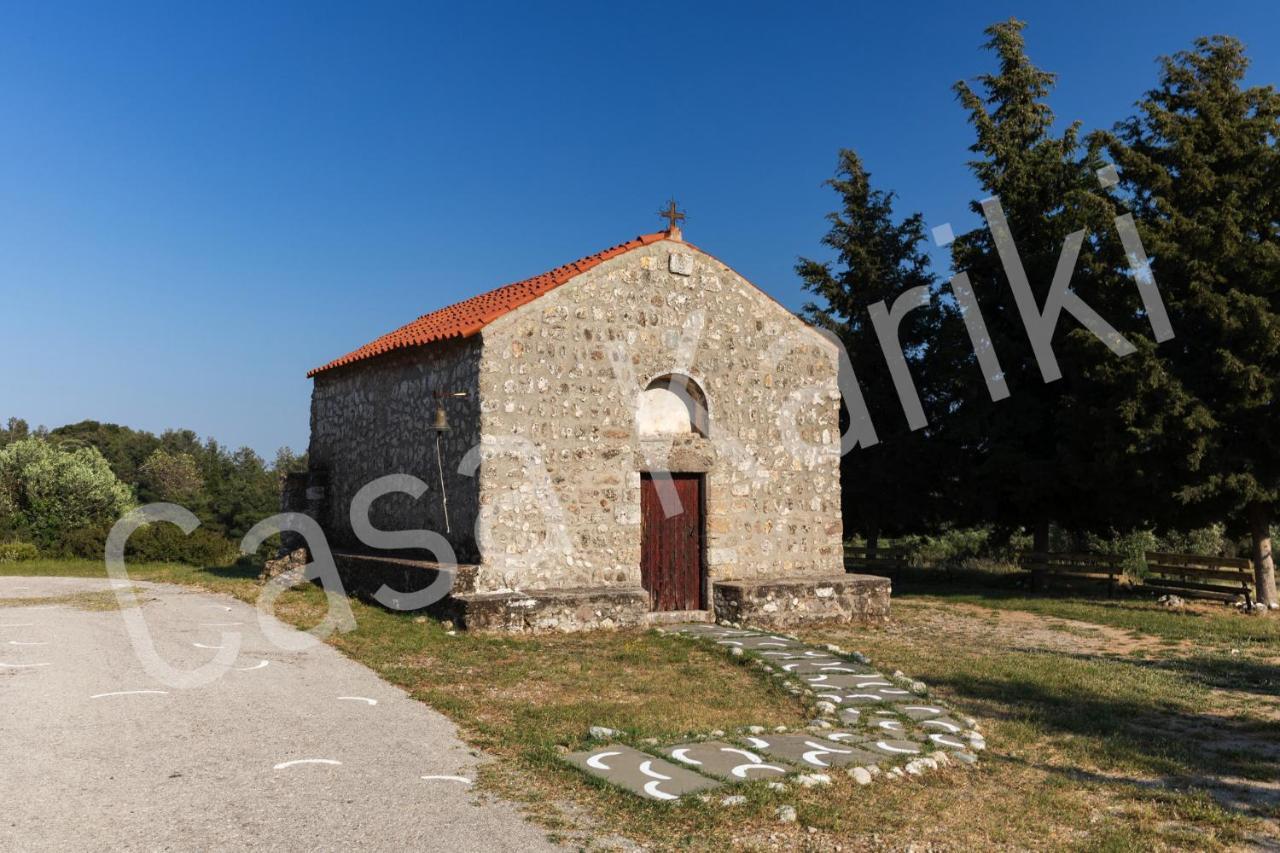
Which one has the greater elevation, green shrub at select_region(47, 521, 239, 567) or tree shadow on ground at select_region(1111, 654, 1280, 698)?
green shrub at select_region(47, 521, 239, 567)

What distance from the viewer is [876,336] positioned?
24.7 meters

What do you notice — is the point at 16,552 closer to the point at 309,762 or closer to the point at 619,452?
the point at 619,452

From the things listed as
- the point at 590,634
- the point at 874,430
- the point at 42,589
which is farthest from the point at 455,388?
the point at 874,430

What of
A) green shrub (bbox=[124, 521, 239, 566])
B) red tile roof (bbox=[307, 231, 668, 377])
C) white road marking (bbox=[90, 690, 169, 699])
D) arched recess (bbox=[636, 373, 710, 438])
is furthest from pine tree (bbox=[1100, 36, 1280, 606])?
green shrub (bbox=[124, 521, 239, 566])

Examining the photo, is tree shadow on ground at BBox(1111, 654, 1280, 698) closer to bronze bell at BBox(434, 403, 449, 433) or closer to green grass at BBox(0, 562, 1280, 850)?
green grass at BBox(0, 562, 1280, 850)

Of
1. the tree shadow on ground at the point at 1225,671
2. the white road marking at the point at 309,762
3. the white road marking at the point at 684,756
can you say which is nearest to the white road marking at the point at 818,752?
the white road marking at the point at 684,756

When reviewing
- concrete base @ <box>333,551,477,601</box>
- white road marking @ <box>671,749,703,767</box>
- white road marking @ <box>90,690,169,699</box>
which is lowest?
white road marking @ <box>671,749,703,767</box>

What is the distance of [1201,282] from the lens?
17250 millimetres

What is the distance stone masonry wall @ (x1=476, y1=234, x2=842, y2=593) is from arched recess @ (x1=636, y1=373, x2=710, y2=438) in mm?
166

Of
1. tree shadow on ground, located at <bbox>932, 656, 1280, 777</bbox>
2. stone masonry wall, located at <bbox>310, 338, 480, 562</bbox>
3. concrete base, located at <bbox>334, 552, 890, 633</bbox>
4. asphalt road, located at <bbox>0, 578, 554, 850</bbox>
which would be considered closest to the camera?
asphalt road, located at <bbox>0, 578, 554, 850</bbox>

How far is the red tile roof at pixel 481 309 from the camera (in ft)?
42.2

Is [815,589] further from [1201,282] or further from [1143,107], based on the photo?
[1143,107]

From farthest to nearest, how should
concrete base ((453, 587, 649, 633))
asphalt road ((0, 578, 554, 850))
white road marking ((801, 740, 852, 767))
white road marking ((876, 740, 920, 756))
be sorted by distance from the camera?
concrete base ((453, 587, 649, 633)) < white road marking ((876, 740, 920, 756)) < white road marking ((801, 740, 852, 767)) < asphalt road ((0, 578, 554, 850))

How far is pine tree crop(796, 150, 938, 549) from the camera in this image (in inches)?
894
